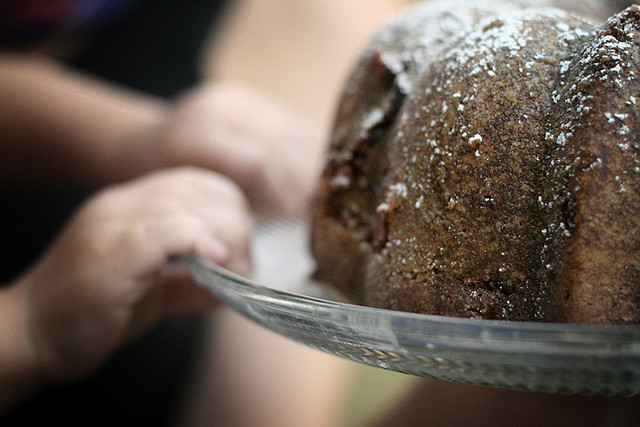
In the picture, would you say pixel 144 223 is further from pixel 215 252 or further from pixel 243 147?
pixel 243 147

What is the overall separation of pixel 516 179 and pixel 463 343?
0.11 meters

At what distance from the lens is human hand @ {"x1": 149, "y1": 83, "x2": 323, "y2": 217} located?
0.75 meters

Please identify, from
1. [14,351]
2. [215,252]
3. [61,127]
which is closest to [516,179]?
[215,252]

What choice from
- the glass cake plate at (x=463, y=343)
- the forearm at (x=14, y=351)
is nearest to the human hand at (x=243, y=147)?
the forearm at (x=14, y=351)

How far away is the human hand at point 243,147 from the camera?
0.75 m

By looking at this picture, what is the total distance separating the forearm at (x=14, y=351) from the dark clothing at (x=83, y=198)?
45cm

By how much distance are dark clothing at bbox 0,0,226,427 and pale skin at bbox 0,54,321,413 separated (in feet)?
0.88

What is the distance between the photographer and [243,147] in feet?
2.51

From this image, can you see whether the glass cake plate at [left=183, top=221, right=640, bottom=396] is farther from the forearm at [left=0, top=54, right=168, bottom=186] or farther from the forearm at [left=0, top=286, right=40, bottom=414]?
the forearm at [left=0, top=54, right=168, bottom=186]

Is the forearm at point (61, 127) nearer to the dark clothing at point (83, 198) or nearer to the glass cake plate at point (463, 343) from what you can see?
the dark clothing at point (83, 198)

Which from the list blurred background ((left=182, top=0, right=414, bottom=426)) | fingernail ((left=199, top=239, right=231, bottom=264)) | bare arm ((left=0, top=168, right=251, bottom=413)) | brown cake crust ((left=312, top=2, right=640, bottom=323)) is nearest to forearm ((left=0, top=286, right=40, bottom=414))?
bare arm ((left=0, top=168, right=251, bottom=413))

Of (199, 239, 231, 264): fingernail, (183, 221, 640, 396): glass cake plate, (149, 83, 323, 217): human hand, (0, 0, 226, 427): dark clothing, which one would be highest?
(183, 221, 640, 396): glass cake plate

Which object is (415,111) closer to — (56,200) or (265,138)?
(265,138)

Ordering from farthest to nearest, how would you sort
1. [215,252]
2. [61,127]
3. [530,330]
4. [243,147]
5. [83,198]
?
[83,198]
[61,127]
[243,147]
[215,252]
[530,330]
